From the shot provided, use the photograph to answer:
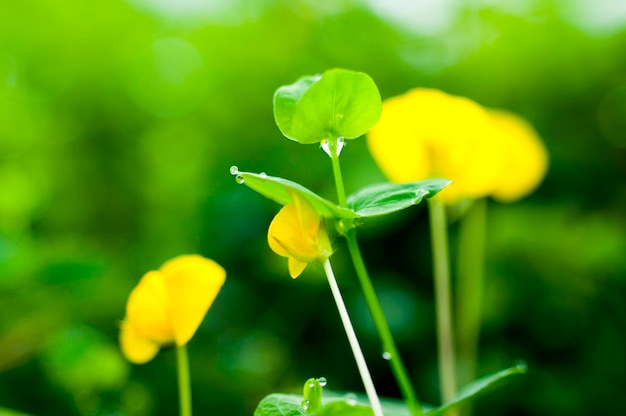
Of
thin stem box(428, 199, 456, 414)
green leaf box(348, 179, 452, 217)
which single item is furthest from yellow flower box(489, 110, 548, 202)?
green leaf box(348, 179, 452, 217)

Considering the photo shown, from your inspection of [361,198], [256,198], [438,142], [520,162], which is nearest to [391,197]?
[361,198]

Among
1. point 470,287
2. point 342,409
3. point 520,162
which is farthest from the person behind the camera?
point 470,287

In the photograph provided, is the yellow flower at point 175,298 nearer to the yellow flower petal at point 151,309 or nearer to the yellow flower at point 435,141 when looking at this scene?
the yellow flower petal at point 151,309

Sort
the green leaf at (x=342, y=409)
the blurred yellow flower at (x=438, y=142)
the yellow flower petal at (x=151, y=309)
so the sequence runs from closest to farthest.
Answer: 1. the green leaf at (x=342, y=409)
2. the yellow flower petal at (x=151, y=309)
3. the blurred yellow flower at (x=438, y=142)

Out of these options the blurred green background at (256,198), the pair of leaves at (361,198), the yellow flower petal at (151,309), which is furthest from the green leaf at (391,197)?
the blurred green background at (256,198)

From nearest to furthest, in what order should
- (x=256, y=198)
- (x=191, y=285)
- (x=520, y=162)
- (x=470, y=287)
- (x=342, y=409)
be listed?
(x=342, y=409) → (x=191, y=285) → (x=520, y=162) → (x=470, y=287) → (x=256, y=198)

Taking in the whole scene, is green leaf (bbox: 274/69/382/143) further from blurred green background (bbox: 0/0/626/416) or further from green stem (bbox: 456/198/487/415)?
green stem (bbox: 456/198/487/415)

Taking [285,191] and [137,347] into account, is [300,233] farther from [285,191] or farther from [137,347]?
[137,347]
